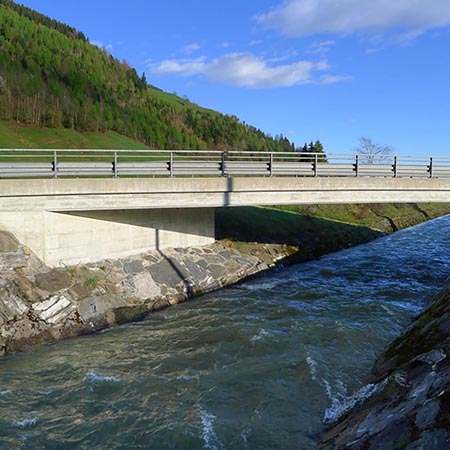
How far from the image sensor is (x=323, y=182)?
1894 centimetres

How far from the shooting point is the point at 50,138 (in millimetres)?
52594

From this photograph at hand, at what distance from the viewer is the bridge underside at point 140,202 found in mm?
15703

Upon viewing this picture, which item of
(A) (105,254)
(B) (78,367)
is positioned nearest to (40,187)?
(A) (105,254)

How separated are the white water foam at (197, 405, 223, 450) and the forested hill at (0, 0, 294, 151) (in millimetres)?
54938

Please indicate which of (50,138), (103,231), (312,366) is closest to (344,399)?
(312,366)

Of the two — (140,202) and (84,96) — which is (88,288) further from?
(84,96)

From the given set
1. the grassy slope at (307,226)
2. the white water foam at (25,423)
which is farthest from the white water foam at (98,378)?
the grassy slope at (307,226)

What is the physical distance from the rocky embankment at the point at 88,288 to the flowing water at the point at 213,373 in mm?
828

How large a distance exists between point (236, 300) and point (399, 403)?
32.5ft

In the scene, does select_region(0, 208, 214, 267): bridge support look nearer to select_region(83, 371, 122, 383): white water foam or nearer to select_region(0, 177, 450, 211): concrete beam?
select_region(0, 177, 450, 211): concrete beam

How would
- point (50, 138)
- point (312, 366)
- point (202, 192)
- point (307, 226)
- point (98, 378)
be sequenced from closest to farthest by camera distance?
point (98, 378), point (312, 366), point (202, 192), point (307, 226), point (50, 138)

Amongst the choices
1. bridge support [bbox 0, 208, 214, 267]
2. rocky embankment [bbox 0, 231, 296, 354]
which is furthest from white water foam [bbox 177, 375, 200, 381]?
bridge support [bbox 0, 208, 214, 267]

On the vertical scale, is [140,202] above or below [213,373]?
above

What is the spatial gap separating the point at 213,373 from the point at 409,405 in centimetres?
519
